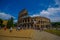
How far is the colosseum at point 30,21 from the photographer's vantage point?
310 cm

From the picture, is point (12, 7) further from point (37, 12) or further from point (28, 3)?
point (37, 12)

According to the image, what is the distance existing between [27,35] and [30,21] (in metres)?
0.38

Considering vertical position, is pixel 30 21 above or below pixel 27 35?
above

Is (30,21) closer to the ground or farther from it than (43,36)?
farther from it

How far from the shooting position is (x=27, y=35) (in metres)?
3.20

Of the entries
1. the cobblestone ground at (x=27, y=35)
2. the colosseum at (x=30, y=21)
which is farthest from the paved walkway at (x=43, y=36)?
the colosseum at (x=30, y=21)

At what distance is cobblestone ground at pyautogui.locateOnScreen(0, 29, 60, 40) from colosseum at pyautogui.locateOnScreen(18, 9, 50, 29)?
14 cm

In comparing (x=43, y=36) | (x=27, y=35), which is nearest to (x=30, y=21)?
(x=27, y=35)

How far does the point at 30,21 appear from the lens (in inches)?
125

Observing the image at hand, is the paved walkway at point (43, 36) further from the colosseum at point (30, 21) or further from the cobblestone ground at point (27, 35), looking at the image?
the colosseum at point (30, 21)

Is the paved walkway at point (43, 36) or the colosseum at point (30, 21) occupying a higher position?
the colosseum at point (30, 21)

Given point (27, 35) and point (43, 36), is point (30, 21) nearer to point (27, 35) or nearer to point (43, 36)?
point (27, 35)

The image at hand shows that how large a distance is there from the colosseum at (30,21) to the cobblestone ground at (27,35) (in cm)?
14

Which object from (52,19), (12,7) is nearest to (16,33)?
(12,7)
